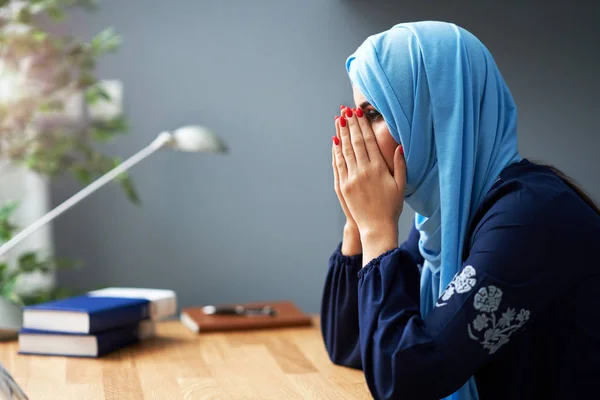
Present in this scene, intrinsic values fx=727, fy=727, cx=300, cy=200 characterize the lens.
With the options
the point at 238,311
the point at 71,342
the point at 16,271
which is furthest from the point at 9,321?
the point at 238,311

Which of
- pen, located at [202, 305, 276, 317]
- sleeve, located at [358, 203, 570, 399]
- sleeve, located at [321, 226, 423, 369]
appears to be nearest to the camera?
sleeve, located at [358, 203, 570, 399]

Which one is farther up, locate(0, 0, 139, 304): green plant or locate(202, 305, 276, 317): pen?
locate(0, 0, 139, 304): green plant

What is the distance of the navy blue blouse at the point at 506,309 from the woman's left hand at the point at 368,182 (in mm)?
53

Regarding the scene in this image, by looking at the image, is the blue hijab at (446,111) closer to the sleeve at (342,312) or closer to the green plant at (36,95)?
the sleeve at (342,312)

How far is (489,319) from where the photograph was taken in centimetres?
93

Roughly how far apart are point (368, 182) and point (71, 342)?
2.27 ft

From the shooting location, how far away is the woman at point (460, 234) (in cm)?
94

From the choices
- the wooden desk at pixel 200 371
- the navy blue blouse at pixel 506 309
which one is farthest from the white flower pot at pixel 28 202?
the navy blue blouse at pixel 506 309

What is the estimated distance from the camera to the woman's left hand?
43.0 inches

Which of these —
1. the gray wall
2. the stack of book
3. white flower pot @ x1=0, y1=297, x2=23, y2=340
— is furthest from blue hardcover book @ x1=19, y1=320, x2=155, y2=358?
the gray wall

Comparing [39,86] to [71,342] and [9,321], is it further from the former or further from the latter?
[71,342]

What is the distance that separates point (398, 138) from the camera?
3.67 ft

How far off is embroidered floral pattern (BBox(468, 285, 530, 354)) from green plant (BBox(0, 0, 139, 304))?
1.16 metres

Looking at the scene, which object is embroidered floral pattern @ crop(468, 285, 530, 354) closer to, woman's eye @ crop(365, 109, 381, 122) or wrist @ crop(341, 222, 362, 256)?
woman's eye @ crop(365, 109, 381, 122)
